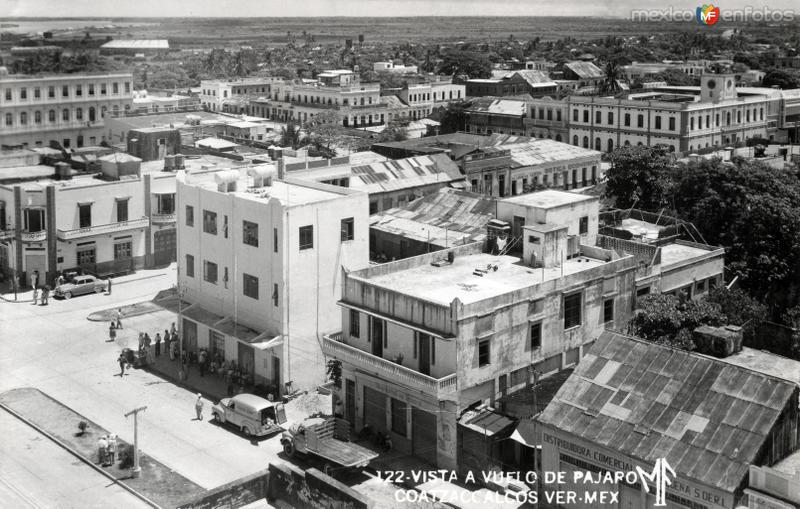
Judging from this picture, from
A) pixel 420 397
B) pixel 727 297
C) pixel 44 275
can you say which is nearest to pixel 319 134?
pixel 44 275

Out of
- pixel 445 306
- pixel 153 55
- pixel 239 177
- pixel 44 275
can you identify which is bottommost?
pixel 44 275

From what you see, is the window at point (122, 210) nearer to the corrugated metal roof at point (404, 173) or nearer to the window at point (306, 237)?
the corrugated metal roof at point (404, 173)

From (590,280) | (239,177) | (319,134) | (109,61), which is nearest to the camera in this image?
(590,280)

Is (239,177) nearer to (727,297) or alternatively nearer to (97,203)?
(97,203)

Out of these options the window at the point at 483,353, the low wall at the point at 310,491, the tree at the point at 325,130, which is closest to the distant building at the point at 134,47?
the tree at the point at 325,130

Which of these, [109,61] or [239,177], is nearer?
[239,177]
